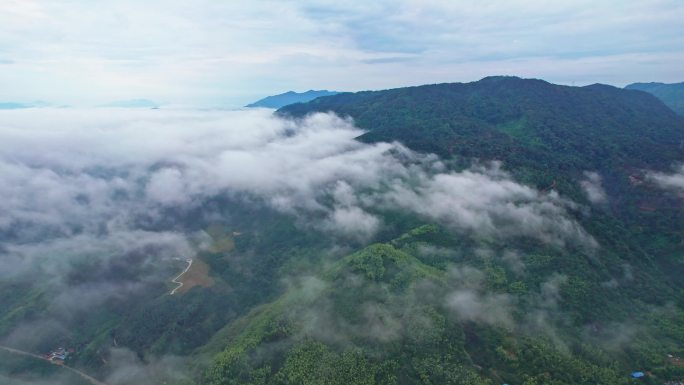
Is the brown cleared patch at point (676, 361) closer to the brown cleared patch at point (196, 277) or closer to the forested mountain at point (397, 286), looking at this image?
the forested mountain at point (397, 286)

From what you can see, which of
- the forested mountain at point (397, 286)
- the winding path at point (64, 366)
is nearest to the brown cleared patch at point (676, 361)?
the forested mountain at point (397, 286)

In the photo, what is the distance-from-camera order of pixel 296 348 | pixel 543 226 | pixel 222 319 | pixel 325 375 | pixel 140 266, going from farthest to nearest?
pixel 140 266, pixel 543 226, pixel 222 319, pixel 296 348, pixel 325 375

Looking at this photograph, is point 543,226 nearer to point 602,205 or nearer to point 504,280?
point 504,280

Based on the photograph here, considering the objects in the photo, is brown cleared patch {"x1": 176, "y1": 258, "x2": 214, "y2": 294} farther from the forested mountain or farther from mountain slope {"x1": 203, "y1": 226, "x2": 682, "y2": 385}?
mountain slope {"x1": 203, "y1": 226, "x2": 682, "y2": 385}

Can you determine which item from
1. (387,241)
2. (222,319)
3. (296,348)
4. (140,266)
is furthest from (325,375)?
(140,266)

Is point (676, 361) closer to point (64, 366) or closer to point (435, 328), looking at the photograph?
point (435, 328)

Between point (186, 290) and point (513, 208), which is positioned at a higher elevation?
point (513, 208)

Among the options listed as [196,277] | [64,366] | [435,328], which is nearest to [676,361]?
[435,328]

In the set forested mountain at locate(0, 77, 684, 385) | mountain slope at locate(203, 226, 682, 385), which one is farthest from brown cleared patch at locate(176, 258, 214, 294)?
mountain slope at locate(203, 226, 682, 385)
